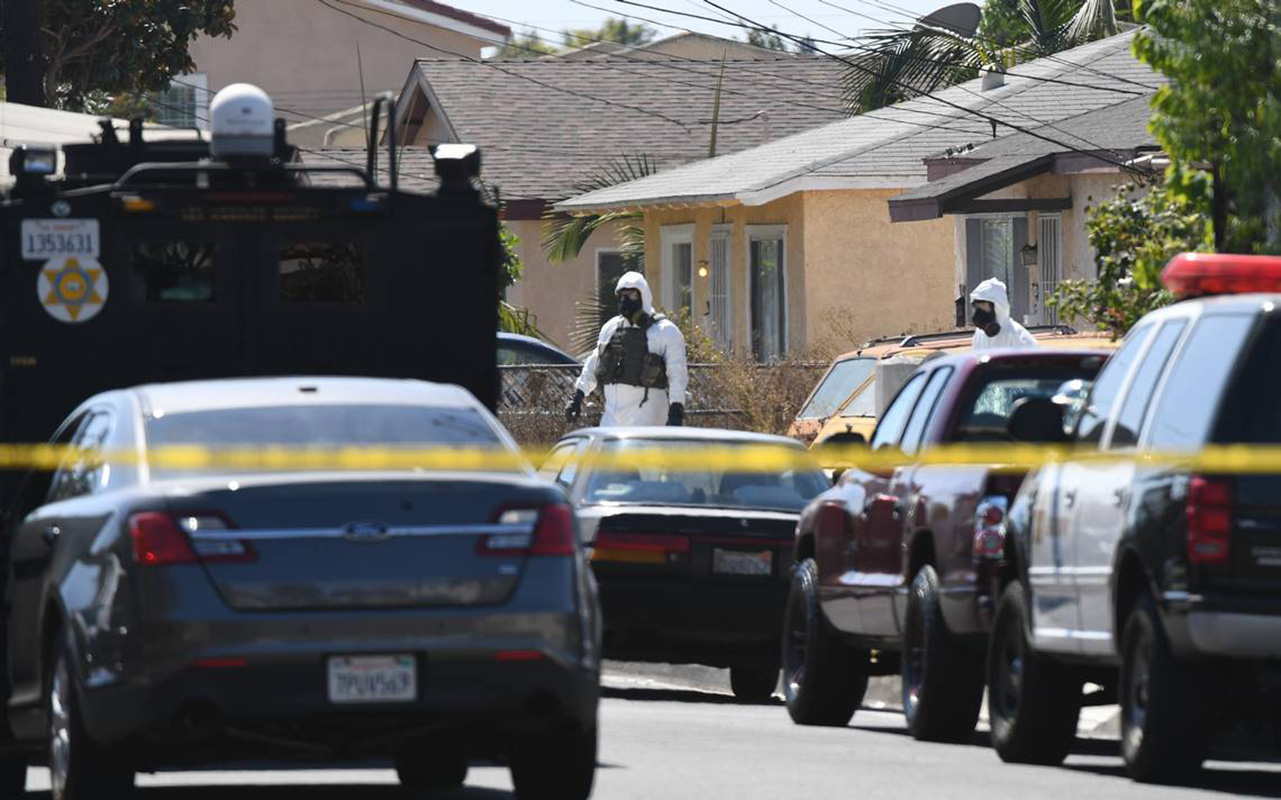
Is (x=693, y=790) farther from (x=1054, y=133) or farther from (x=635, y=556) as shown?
(x=1054, y=133)

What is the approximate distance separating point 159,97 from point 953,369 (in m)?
50.5

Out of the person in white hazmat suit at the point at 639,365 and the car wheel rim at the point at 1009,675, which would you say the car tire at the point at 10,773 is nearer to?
the car wheel rim at the point at 1009,675

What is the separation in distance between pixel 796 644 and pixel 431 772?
3815 millimetres

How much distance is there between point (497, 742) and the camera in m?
9.41

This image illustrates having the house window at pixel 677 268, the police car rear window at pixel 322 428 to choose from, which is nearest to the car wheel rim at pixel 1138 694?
the police car rear window at pixel 322 428

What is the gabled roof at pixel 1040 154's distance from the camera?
28000mm

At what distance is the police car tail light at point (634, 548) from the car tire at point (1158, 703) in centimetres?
541

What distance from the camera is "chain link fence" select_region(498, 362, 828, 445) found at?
27797 millimetres

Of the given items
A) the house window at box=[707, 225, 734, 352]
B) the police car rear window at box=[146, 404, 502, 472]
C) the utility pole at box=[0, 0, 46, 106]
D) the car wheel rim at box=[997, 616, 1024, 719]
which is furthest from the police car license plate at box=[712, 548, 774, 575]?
the house window at box=[707, 225, 734, 352]

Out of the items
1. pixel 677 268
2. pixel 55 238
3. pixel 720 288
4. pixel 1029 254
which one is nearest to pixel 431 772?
pixel 55 238

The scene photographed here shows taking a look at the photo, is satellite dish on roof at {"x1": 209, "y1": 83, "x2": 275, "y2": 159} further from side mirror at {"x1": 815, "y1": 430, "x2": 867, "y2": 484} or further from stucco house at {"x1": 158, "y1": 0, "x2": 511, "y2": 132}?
stucco house at {"x1": 158, "y1": 0, "x2": 511, "y2": 132}

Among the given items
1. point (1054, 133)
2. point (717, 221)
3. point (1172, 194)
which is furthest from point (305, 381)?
point (717, 221)

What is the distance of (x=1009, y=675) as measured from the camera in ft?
38.6

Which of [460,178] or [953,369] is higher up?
[460,178]
